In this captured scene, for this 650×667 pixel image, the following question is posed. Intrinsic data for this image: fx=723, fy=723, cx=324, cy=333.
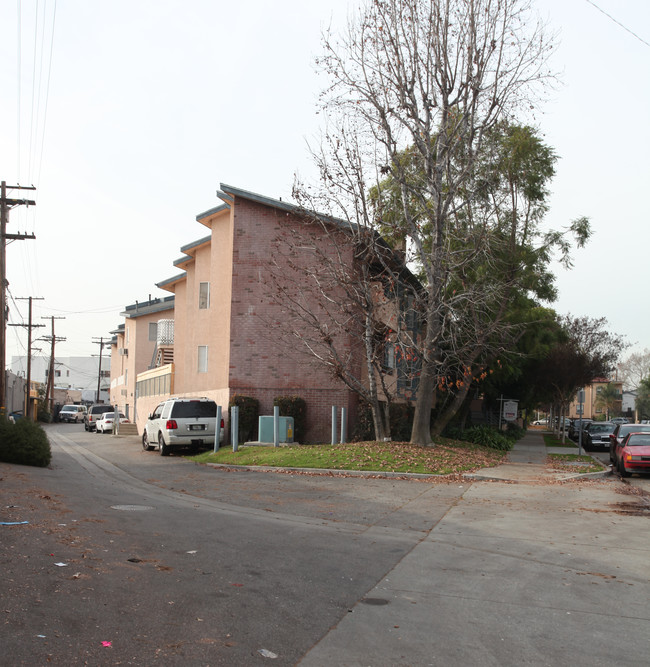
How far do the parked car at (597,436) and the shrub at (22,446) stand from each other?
27933mm

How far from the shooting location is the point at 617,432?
24.8 meters

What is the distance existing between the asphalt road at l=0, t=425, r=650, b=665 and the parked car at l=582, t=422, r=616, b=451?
2480 centimetres

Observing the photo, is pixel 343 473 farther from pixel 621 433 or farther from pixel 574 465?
pixel 621 433

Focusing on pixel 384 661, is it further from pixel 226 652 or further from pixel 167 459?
pixel 167 459

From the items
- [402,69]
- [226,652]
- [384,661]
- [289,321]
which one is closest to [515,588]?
[384,661]

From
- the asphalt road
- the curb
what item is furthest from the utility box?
the asphalt road

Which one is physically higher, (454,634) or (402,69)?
(402,69)

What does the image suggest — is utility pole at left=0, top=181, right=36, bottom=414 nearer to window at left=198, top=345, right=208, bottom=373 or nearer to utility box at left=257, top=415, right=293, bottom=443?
window at left=198, top=345, right=208, bottom=373

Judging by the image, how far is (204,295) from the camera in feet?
97.7

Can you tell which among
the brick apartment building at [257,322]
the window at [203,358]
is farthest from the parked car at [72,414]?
the brick apartment building at [257,322]

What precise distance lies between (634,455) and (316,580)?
15624mm

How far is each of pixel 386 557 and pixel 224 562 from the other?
189 centimetres

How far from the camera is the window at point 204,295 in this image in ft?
96.9

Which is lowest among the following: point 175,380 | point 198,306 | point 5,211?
point 175,380
